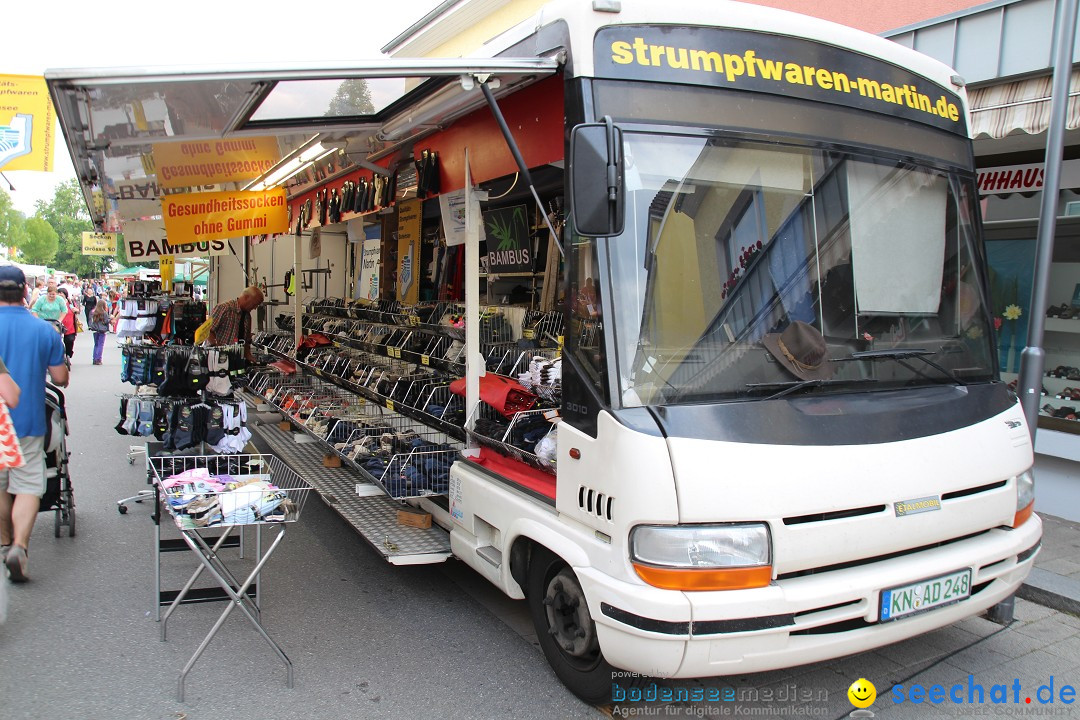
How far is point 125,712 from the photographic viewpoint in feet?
11.0

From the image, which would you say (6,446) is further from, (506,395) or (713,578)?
(713,578)

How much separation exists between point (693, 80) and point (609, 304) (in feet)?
3.50

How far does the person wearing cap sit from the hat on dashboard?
6.70 meters

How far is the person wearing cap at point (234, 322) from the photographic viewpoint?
8.40m

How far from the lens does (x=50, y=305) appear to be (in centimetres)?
1460

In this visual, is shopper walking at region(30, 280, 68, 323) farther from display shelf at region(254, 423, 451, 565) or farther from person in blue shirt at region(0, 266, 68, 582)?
person in blue shirt at region(0, 266, 68, 582)

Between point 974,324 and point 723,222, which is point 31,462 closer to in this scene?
point 723,222

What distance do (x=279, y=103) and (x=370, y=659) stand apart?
3466 mm

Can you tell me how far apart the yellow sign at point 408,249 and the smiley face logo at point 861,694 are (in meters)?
5.47

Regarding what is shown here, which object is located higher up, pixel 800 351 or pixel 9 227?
pixel 9 227

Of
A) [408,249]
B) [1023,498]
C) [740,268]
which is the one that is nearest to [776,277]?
[740,268]

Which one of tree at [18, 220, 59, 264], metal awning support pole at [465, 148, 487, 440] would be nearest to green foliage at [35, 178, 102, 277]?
tree at [18, 220, 59, 264]

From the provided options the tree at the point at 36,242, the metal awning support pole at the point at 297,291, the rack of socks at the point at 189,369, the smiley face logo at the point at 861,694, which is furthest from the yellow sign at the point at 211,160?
the tree at the point at 36,242

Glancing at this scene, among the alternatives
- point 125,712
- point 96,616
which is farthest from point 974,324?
point 96,616
